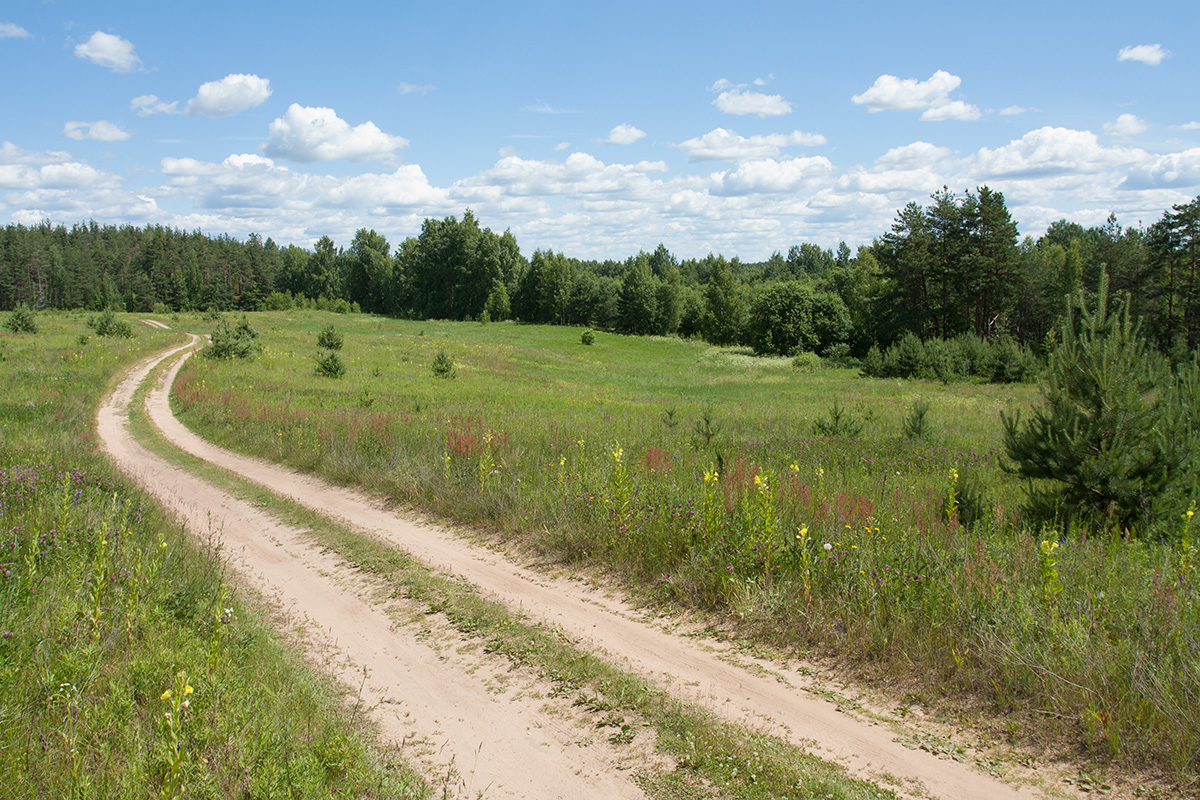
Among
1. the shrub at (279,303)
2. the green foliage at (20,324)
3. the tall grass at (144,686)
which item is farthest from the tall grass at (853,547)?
the shrub at (279,303)

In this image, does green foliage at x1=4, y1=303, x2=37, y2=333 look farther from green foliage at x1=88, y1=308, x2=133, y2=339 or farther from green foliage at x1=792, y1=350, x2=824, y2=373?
green foliage at x1=792, y1=350, x2=824, y2=373

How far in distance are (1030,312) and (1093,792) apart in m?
74.9

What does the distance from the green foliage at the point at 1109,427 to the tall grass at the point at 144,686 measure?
8.01 m

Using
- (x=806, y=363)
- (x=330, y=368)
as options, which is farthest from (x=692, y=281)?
(x=330, y=368)

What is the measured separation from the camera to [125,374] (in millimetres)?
30047

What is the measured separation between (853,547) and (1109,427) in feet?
12.8

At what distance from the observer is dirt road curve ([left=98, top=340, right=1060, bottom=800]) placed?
14.0 feet

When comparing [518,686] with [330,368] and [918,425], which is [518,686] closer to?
[918,425]

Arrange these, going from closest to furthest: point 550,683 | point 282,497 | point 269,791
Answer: point 269,791 → point 550,683 → point 282,497

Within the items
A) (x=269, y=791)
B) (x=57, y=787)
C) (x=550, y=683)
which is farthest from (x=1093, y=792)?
(x=57, y=787)

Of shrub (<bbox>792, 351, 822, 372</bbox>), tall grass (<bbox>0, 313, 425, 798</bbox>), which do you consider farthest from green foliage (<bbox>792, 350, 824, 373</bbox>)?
tall grass (<bbox>0, 313, 425, 798</bbox>)

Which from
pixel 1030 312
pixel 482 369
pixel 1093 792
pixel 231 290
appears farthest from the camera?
pixel 231 290

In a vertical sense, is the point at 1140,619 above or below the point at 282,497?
above

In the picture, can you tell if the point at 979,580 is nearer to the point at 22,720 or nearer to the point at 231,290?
the point at 22,720
